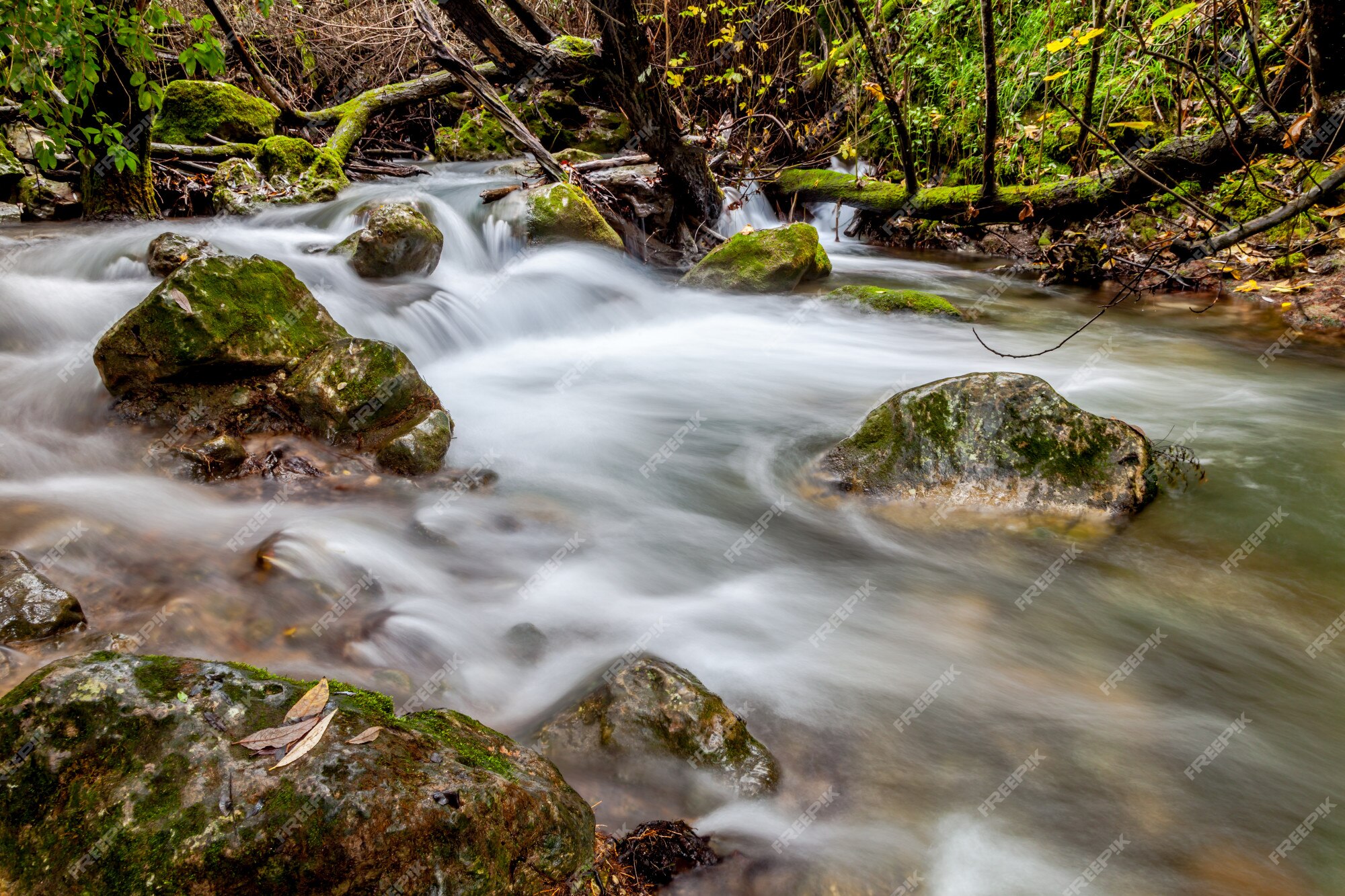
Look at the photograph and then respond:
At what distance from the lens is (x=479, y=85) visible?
8086 millimetres

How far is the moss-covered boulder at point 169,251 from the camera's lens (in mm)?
5223

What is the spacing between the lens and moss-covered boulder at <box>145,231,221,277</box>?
17.1 feet

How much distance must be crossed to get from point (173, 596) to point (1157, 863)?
11.8 feet

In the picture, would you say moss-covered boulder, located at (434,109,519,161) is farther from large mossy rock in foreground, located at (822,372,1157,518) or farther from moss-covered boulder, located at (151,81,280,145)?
large mossy rock in foreground, located at (822,372,1157,518)

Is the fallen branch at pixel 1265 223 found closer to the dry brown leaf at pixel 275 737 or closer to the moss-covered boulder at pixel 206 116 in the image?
the dry brown leaf at pixel 275 737

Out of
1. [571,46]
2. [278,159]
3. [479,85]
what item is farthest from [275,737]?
[571,46]

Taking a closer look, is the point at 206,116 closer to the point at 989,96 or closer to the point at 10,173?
the point at 10,173

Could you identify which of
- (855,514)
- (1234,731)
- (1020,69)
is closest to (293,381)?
(855,514)

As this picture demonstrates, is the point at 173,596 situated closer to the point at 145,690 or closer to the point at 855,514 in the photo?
the point at 145,690

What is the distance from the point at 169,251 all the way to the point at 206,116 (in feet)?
16.1

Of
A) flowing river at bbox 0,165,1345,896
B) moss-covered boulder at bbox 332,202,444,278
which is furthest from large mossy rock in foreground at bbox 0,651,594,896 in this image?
moss-covered boulder at bbox 332,202,444,278

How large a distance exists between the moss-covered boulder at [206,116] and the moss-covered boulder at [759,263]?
605 cm

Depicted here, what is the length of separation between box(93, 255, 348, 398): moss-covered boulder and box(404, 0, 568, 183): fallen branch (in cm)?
445

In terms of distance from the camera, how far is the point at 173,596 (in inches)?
113
